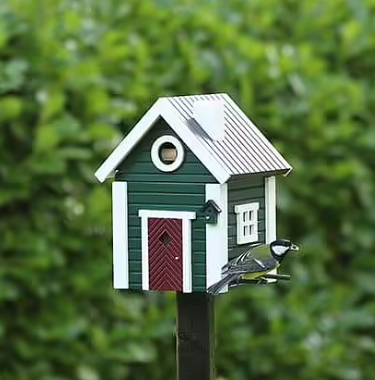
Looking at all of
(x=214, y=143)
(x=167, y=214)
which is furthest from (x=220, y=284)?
(x=214, y=143)

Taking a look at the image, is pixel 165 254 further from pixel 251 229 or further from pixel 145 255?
pixel 251 229

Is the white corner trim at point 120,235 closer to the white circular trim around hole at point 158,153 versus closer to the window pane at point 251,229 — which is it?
the white circular trim around hole at point 158,153

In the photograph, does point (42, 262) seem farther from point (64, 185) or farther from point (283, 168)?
point (283, 168)

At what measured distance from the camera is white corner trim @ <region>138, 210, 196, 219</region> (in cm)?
244

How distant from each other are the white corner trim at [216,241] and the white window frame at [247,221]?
7 centimetres

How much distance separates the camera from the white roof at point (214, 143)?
2.44m

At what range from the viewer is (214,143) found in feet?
8.14

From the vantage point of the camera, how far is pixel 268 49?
4480 mm

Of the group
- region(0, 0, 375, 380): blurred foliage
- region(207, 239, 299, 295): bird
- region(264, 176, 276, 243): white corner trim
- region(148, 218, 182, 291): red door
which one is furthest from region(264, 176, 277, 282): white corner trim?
region(0, 0, 375, 380): blurred foliage

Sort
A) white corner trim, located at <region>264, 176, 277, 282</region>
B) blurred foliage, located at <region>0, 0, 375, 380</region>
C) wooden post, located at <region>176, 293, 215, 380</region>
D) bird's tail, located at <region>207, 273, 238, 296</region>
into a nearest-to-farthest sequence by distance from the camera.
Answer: bird's tail, located at <region>207, 273, 238, 296</region> < wooden post, located at <region>176, 293, 215, 380</region> < white corner trim, located at <region>264, 176, 277, 282</region> < blurred foliage, located at <region>0, 0, 375, 380</region>

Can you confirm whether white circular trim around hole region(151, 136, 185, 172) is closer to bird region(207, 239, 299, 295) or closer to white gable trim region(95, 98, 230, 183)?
white gable trim region(95, 98, 230, 183)

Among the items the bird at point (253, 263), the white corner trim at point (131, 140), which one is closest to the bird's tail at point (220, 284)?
the bird at point (253, 263)

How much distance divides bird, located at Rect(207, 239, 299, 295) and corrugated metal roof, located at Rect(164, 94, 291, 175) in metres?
0.16

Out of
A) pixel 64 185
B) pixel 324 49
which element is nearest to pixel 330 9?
pixel 324 49
